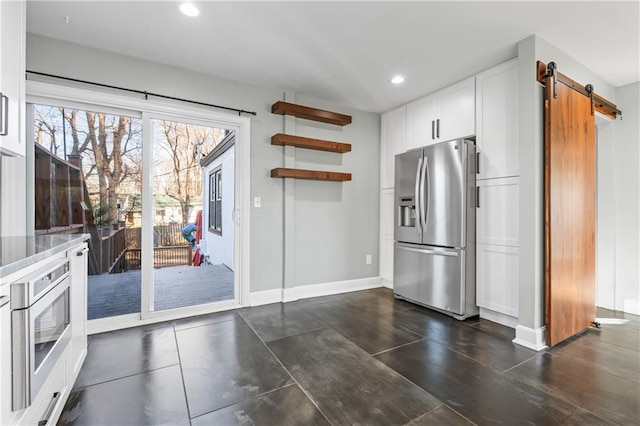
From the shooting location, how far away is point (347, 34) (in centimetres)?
250

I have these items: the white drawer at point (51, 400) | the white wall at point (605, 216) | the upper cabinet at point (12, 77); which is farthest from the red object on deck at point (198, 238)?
the white wall at point (605, 216)

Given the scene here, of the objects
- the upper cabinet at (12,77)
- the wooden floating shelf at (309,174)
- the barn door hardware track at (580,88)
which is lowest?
the wooden floating shelf at (309,174)

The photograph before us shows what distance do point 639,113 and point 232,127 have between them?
14.5 feet

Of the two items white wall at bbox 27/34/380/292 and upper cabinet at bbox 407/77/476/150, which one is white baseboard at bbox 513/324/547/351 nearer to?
upper cabinet at bbox 407/77/476/150

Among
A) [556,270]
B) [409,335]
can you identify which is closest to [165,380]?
[409,335]

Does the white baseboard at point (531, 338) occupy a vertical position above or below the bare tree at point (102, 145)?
below

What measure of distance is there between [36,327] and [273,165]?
2.64 m

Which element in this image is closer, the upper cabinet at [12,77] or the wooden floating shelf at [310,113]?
the upper cabinet at [12,77]

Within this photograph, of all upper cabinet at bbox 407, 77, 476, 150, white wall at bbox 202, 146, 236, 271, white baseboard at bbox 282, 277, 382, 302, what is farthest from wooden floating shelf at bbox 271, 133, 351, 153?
white baseboard at bbox 282, 277, 382, 302

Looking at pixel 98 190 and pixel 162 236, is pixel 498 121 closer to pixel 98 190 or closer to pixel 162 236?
pixel 162 236

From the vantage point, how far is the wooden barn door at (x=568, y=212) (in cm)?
245

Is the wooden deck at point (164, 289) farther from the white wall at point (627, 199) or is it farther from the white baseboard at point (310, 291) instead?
the white wall at point (627, 199)

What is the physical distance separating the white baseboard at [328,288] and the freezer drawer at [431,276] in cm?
59

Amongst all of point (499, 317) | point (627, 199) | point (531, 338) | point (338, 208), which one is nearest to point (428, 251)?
point (499, 317)
